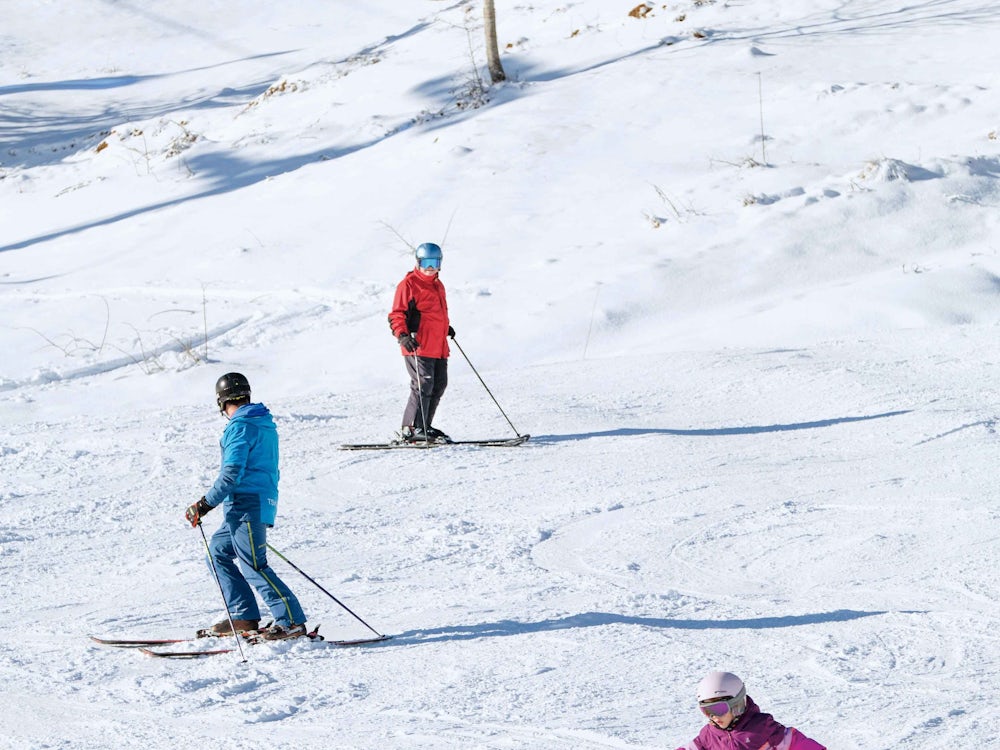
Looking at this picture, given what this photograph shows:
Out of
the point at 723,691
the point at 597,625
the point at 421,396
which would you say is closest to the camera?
the point at 723,691

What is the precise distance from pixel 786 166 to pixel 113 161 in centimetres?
1412

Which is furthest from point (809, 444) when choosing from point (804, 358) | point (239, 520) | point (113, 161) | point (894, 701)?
point (113, 161)

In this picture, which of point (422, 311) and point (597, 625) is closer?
point (597, 625)

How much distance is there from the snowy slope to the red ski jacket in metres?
0.95

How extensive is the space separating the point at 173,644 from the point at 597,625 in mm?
1977

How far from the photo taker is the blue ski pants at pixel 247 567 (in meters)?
5.05

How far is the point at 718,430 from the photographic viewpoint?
29.5 feet

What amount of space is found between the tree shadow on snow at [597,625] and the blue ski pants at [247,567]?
21.9 inches

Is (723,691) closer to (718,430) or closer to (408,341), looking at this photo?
(408,341)

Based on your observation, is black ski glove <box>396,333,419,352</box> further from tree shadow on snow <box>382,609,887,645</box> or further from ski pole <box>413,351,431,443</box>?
tree shadow on snow <box>382,609,887,645</box>

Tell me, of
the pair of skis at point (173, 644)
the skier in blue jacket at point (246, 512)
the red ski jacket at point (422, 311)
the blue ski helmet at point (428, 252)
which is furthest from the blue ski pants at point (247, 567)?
the blue ski helmet at point (428, 252)

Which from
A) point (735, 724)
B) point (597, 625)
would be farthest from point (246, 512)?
point (735, 724)

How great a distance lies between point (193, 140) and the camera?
72.0ft

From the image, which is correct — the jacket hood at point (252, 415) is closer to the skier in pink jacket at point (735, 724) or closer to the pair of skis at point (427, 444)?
the skier in pink jacket at point (735, 724)
